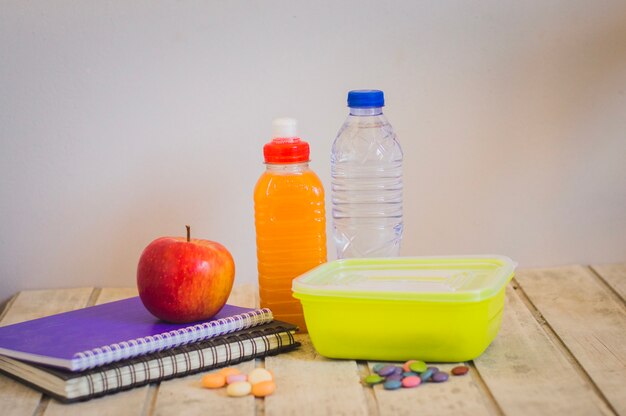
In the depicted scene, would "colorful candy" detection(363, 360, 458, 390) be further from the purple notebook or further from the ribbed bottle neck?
the ribbed bottle neck

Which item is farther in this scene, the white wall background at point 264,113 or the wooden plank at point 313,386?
the white wall background at point 264,113

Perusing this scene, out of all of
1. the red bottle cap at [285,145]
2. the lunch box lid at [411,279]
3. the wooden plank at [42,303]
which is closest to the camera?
the lunch box lid at [411,279]

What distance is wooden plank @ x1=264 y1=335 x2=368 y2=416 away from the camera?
1114mm

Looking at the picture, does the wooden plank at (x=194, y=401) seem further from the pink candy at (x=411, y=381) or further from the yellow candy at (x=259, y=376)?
the pink candy at (x=411, y=381)

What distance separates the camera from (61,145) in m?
1.65

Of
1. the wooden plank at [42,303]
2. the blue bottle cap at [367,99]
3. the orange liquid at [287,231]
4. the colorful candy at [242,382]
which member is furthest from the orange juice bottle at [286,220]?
the wooden plank at [42,303]

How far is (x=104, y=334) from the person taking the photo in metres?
1.24

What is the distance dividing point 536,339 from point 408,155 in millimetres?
495

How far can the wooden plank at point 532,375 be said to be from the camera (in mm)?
1095

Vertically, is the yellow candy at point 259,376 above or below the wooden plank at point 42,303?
above

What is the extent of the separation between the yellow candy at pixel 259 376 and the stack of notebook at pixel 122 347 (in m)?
0.07

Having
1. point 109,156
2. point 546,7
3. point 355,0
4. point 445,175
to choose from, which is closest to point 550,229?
point 445,175

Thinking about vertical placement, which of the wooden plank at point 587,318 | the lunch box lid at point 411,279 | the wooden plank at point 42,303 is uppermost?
the lunch box lid at point 411,279

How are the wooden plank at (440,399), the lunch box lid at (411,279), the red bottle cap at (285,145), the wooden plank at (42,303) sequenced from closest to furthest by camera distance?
the wooden plank at (440,399) → the lunch box lid at (411,279) → the red bottle cap at (285,145) → the wooden plank at (42,303)
